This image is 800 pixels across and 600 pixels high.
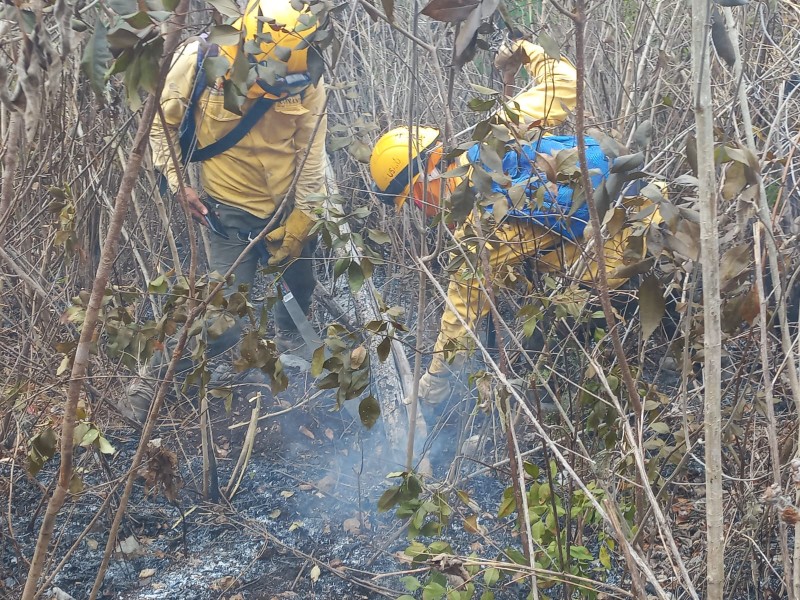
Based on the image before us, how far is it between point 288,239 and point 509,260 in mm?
1295

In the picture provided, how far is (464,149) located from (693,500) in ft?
6.93

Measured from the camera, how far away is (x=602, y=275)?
53.7 inches

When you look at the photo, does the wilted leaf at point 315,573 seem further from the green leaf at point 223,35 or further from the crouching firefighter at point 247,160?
the green leaf at point 223,35

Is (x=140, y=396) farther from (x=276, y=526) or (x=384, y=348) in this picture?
(x=384, y=348)

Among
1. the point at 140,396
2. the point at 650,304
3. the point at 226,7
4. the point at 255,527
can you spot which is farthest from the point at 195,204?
the point at 650,304

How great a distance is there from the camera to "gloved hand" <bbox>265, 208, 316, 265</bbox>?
3.71 metres

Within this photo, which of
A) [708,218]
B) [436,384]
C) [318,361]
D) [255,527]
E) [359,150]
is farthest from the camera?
[436,384]

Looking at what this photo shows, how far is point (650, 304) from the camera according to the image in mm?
1309

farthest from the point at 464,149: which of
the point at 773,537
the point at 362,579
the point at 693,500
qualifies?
the point at 693,500

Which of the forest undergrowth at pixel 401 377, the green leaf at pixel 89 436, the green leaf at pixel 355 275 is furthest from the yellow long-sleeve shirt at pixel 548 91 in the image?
the green leaf at pixel 89 436

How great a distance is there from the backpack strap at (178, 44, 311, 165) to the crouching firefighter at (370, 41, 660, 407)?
0.47m

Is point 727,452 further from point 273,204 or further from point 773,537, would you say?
point 273,204

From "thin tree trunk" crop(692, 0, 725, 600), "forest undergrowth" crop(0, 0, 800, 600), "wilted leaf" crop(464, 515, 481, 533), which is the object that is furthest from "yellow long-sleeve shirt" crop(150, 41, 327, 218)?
"thin tree trunk" crop(692, 0, 725, 600)

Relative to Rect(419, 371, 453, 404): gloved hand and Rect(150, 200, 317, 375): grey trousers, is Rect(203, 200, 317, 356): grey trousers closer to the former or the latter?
Rect(150, 200, 317, 375): grey trousers
